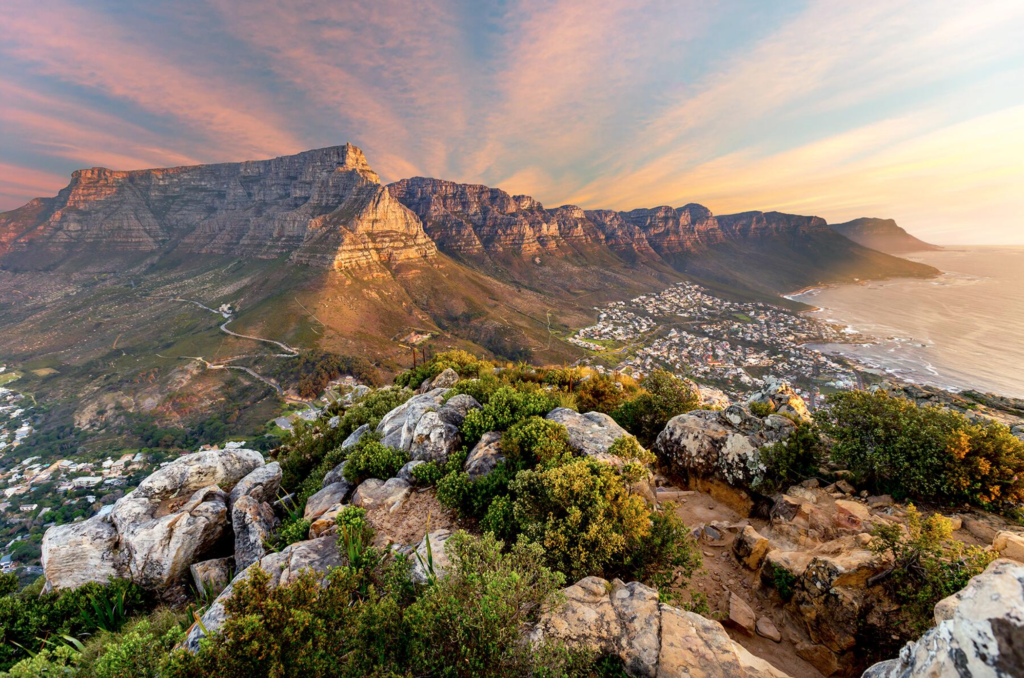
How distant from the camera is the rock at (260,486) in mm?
12047

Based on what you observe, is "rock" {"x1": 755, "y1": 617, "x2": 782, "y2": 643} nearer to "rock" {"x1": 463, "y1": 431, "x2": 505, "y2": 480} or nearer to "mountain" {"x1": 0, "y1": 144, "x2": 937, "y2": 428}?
"rock" {"x1": 463, "y1": 431, "x2": 505, "y2": 480}

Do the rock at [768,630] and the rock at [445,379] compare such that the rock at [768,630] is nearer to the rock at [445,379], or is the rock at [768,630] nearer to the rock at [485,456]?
the rock at [485,456]

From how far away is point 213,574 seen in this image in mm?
9445

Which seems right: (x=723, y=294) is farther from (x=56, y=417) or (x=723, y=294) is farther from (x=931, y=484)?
(x=56, y=417)

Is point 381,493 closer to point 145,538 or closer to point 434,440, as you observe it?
point 434,440

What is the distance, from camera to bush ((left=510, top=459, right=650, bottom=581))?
6.76 m

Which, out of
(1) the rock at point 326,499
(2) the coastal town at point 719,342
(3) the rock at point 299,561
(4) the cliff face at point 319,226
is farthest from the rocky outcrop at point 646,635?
(4) the cliff face at point 319,226

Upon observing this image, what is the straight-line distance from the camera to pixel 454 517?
30.4 feet

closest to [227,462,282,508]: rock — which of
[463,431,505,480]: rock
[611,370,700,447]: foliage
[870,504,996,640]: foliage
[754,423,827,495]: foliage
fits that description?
[463,431,505,480]: rock

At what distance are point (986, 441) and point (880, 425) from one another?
5.47 ft

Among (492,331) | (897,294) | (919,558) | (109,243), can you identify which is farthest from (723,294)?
(109,243)

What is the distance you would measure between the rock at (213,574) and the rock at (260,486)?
2.17 m

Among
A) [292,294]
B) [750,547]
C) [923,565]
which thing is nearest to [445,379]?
[750,547]

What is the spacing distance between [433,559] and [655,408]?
1127cm
